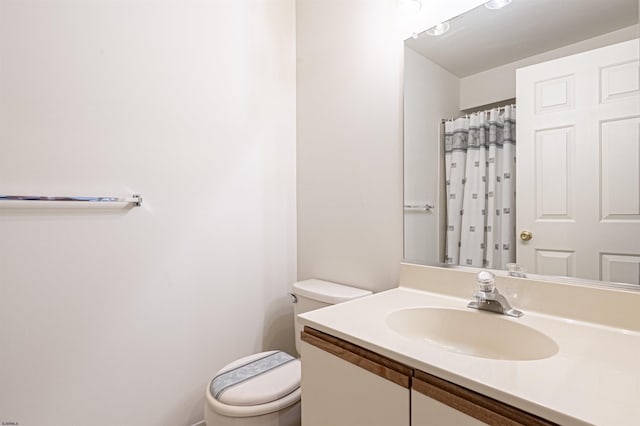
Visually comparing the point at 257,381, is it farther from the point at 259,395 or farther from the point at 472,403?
the point at 472,403

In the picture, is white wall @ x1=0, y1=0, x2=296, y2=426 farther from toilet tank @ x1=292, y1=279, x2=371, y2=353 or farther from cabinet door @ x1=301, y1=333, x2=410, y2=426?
cabinet door @ x1=301, y1=333, x2=410, y2=426

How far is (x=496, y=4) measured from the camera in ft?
3.52

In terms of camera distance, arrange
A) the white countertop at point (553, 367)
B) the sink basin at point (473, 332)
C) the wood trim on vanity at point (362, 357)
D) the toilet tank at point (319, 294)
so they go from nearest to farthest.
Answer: the white countertop at point (553, 367) → the wood trim on vanity at point (362, 357) → the sink basin at point (473, 332) → the toilet tank at point (319, 294)

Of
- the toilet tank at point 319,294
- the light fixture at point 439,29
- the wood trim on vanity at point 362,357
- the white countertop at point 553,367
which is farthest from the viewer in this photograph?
the toilet tank at point 319,294

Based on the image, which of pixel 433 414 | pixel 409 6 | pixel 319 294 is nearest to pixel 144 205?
pixel 319 294

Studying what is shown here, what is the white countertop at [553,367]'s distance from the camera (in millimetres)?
489

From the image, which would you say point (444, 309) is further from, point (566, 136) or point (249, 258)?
point (249, 258)

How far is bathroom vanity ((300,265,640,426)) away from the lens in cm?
53

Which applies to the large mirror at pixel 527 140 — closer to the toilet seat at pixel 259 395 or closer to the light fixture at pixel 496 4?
the light fixture at pixel 496 4

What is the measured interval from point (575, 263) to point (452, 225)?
388 millimetres

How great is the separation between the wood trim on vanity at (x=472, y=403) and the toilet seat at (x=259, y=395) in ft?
2.06

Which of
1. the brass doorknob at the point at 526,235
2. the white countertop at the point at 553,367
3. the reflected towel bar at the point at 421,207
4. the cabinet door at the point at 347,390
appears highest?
the reflected towel bar at the point at 421,207

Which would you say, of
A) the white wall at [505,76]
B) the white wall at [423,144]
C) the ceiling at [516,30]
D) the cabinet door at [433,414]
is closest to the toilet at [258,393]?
the white wall at [423,144]

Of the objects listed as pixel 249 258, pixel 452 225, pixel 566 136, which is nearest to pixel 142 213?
pixel 249 258
